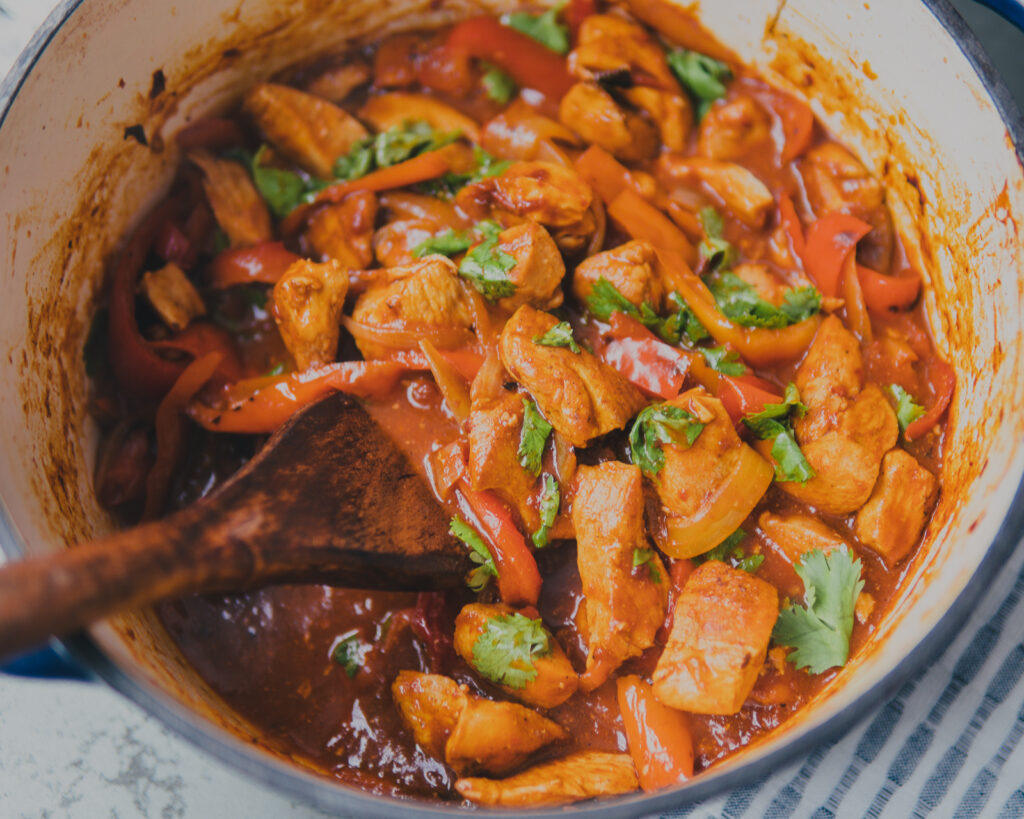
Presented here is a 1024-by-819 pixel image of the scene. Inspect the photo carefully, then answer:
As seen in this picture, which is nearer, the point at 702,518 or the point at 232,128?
the point at 702,518

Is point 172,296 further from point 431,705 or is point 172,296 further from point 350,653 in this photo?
point 431,705

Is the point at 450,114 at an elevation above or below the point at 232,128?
above

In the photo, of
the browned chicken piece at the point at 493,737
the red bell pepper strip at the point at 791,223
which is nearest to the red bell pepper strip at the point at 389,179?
the red bell pepper strip at the point at 791,223

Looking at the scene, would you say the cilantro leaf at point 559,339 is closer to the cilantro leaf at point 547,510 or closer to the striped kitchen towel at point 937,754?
the cilantro leaf at point 547,510

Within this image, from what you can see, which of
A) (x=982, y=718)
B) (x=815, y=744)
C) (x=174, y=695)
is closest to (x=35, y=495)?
(x=174, y=695)

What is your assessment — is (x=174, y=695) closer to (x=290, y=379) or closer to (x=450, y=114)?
(x=290, y=379)

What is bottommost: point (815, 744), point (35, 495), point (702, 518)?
point (35, 495)

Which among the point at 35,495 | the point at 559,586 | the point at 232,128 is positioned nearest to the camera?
the point at 35,495

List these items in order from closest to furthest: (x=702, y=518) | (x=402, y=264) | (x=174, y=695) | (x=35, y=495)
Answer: (x=174, y=695), (x=35, y=495), (x=702, y=518), (x=402, y=264)
